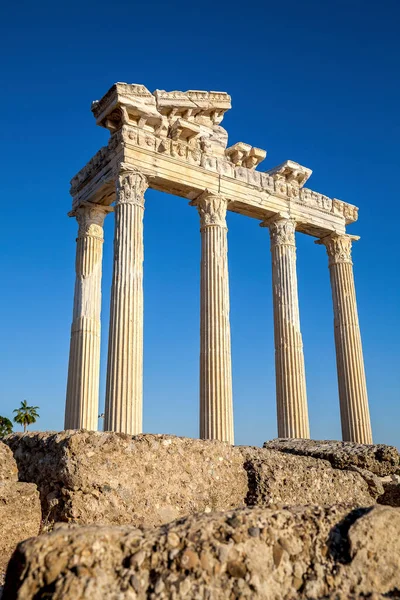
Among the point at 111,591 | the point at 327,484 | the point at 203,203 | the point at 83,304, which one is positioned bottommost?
the point at 111,591

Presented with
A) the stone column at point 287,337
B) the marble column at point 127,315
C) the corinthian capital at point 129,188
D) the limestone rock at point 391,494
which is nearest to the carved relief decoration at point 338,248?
the stone column at point 287,337

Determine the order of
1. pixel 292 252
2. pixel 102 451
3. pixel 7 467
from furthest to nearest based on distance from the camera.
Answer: pixel 292 252, pixel 7 467, pixel 102 451

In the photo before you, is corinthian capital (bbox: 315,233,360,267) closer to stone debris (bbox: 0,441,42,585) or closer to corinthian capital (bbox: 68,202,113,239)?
corinthian capital (bbox: 68,202,113,239)

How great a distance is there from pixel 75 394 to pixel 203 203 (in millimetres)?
9371

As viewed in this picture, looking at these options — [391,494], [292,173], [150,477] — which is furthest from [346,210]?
[150,477]

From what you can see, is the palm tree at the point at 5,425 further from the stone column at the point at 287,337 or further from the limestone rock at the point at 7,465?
the limestone rock at the point at 7,465

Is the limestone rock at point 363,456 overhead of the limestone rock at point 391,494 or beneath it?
overhead

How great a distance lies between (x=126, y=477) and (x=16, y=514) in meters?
1.15

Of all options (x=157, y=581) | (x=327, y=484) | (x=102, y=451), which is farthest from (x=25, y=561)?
(x=327, y=484)

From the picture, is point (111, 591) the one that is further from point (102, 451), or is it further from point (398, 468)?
point (398, 468)

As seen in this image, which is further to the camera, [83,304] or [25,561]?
[83,304]

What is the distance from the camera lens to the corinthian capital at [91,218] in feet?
78.1

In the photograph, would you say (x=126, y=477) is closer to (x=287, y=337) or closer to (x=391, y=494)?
(x=391, y=494)

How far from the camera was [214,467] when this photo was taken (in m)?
6.34
